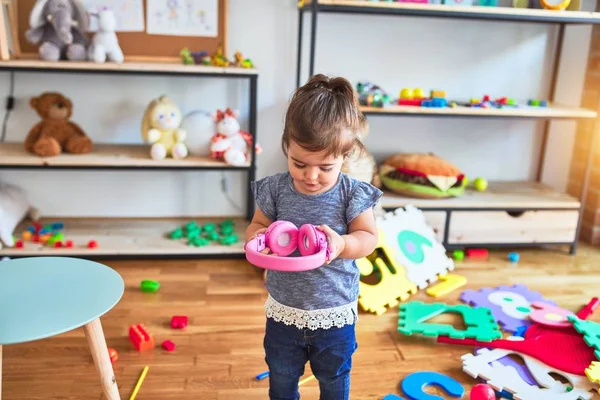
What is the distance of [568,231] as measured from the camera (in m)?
2.78

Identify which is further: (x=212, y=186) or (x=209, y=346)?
(x=212, y=186)

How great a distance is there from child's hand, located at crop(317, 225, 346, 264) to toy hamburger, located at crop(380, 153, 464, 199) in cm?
161

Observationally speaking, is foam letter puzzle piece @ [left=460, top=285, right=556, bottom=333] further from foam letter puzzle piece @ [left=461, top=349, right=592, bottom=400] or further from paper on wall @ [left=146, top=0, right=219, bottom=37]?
paper on wall @ [left=146, top=0, right=219, bottom=37]

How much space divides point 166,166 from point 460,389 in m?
1.43

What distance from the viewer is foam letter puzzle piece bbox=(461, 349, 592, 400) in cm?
166

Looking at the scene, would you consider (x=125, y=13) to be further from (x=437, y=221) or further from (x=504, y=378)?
(x=504, y=378)

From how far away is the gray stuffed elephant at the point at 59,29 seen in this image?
7.57 feet

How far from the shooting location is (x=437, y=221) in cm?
267

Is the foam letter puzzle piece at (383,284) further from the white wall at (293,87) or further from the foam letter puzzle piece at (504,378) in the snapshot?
the white wall at (293,87)

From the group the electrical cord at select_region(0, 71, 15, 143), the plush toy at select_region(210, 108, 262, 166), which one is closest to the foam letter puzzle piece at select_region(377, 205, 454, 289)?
the plush toy at select_region(210, 108, 262, 166)

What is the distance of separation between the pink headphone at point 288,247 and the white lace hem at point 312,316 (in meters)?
0.17

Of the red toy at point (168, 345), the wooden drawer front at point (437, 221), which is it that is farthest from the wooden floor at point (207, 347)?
the wooden drawer front at point (437, 221)

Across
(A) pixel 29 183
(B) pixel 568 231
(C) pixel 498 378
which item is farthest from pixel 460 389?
(A) pixel 29 183

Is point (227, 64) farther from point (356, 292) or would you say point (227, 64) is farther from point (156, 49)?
point (356, 292)
